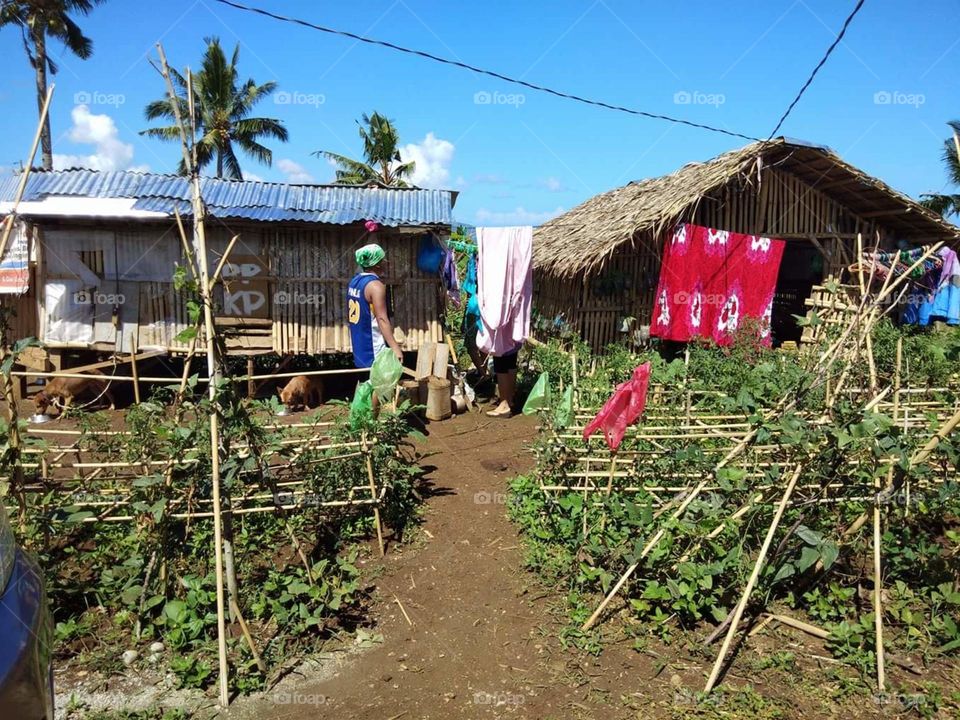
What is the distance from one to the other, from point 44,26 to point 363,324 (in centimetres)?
1997

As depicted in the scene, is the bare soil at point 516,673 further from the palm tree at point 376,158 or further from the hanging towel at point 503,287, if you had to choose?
the palm tree at point 376,158

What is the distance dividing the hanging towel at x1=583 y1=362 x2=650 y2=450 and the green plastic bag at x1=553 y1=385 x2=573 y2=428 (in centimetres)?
46

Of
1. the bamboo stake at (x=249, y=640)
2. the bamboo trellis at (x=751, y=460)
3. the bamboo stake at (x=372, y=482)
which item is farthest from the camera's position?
the bamboo stake at (x=372, y=482)

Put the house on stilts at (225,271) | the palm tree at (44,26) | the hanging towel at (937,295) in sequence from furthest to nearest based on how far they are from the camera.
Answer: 1. the palm tree at (44,26)
2. the hanging towel at (937,295)
3. the house on stilts at (225,271)

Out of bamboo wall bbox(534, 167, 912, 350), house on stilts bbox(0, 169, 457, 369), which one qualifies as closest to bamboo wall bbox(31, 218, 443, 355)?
house on stilts bbox(0, 169, 457, 369)

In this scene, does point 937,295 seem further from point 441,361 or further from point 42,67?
point 42,67

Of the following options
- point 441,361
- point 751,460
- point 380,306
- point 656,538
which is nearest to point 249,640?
point 656,538

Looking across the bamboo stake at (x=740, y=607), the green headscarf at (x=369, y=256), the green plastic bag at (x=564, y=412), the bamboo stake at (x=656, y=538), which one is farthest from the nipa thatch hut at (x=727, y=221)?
the bamboo stake at (x=740, y=607)

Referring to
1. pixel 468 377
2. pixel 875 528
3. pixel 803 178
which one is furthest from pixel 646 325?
pixel 875 528

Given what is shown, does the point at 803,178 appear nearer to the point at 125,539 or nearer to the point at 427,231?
the point at 427,231

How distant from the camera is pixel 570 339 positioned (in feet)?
31.7

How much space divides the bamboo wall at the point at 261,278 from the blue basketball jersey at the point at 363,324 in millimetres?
3232

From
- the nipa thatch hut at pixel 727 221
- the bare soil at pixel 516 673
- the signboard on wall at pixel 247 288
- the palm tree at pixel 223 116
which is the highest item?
the palm tree at pixel 223 116

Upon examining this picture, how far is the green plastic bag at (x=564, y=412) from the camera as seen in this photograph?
4484 mm
